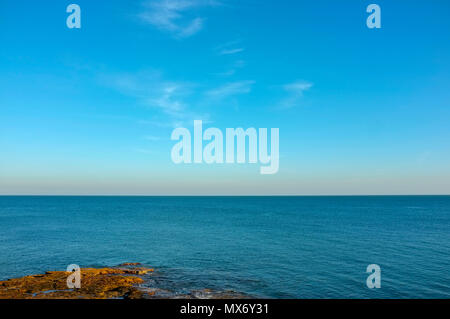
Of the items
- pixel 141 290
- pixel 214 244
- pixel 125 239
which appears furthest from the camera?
pixel 125 239

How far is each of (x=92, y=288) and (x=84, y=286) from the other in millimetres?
1469

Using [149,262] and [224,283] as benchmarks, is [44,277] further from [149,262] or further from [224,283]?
[224,283]

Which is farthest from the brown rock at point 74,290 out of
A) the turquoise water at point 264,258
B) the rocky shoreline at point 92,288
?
the turquoise water at point 264,258

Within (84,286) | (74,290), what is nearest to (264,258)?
(84,286)

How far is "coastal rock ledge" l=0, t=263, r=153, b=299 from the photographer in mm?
31816

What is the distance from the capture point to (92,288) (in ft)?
112

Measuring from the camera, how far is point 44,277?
125 ft

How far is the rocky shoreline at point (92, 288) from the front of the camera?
105 feet

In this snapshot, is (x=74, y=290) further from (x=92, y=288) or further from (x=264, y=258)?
(x=264, y=258)

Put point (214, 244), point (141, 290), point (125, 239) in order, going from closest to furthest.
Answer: point (141, 290) < point (214, 244) < point (125, 239)

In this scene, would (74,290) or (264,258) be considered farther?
(264,258)

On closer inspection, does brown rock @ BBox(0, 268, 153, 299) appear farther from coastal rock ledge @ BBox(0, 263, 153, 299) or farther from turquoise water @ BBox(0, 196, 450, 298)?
turquoise water @ BBox(0, 196, 450, 298)
